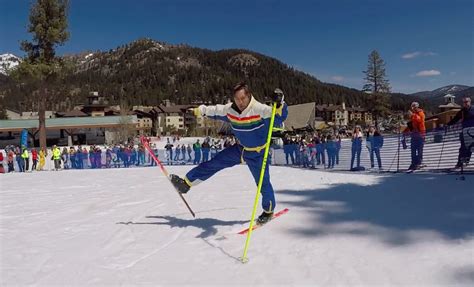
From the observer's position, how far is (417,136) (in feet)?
34.1

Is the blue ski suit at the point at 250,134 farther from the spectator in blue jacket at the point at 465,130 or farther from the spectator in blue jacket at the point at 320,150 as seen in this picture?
the spectator in blue jacket at the point at 320,150

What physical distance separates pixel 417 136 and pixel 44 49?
3606 centimetres

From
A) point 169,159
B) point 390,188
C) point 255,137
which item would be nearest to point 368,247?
point 255,137

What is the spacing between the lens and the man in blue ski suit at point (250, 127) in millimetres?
5152

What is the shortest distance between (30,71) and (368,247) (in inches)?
1471

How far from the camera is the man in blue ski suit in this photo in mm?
5152

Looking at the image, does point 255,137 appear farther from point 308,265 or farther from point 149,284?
point 149,284

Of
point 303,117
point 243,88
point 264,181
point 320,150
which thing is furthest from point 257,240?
point 303,117

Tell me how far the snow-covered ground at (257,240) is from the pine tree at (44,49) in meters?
32.3

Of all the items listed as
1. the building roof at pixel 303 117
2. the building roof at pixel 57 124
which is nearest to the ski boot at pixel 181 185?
the building roof at pixel 57 124

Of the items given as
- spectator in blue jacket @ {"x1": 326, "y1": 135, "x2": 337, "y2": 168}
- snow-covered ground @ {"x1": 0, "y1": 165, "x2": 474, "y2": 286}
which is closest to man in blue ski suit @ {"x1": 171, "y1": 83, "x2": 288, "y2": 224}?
snow-covered ground @ {"x1": 0, "y1": 165, "x2": 474, "y2": 286}

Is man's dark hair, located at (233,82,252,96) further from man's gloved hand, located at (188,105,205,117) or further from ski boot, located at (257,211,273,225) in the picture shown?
ski boot, located at (257,211,273,225)

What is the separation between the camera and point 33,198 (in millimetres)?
8688

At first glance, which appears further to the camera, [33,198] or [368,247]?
[33,198]
